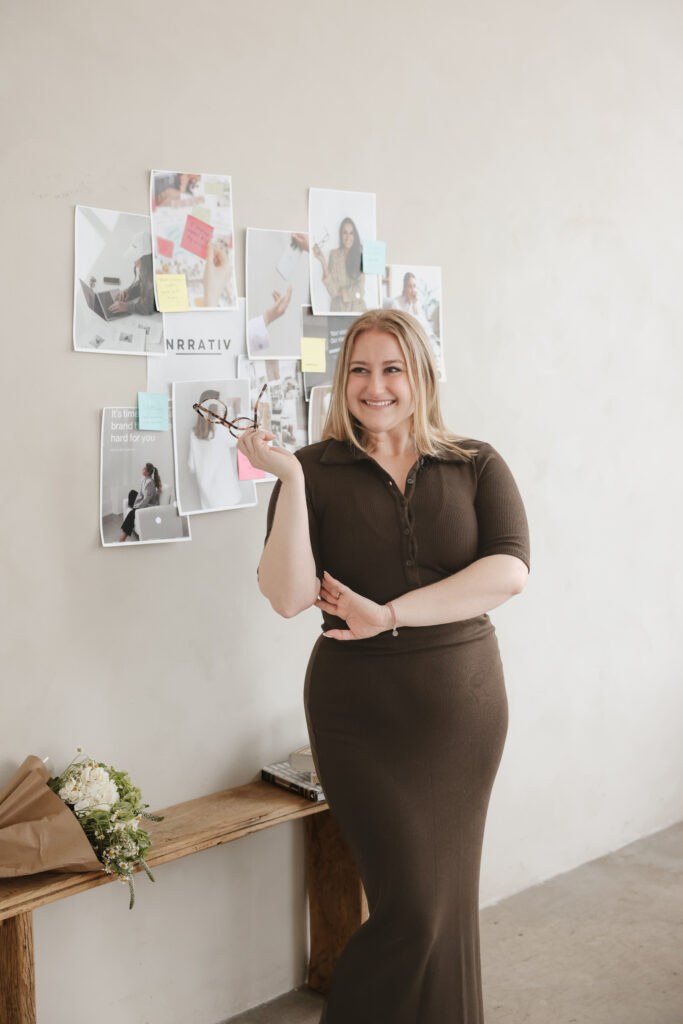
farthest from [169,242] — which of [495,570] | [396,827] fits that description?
[396,827]

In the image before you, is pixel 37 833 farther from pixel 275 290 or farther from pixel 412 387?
pixel 275 290

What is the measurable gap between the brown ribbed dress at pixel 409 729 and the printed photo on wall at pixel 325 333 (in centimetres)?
53

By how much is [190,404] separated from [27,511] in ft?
1.62

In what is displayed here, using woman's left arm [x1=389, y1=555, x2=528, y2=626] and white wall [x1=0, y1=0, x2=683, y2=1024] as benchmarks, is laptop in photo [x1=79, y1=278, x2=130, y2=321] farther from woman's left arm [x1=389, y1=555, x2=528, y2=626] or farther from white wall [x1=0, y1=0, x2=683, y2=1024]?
woman's left arm [x1=389, y1=555, x2=528, y2=626]

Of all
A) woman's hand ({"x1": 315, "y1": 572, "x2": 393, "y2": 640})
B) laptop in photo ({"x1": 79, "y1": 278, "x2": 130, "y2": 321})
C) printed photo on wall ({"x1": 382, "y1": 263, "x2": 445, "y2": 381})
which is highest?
printed photo on wall ({"x1": 382, "y1": 263, "x2": 445, "y2": 381})

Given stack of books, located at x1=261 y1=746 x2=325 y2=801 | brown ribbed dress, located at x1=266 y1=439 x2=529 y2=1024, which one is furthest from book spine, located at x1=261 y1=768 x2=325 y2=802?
brown ribbed dress, located at x1=266 y1=439 x2=529 y2=1024

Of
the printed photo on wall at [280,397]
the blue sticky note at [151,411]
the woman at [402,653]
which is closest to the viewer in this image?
the woman at [402,653]

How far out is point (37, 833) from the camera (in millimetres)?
1976

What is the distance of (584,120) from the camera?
10.8 ft

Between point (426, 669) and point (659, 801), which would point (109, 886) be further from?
point (659, 801)

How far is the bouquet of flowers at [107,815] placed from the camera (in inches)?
80.0

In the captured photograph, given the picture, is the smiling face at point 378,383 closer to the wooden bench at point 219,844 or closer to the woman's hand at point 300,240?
the woman's hand at point 300,240

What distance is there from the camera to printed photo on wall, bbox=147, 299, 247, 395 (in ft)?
7.79

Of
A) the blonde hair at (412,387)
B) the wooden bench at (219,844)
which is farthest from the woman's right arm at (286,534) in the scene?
the wooden bench at (219,844)
